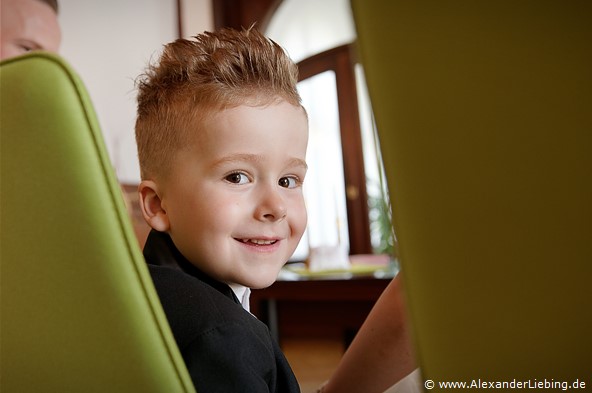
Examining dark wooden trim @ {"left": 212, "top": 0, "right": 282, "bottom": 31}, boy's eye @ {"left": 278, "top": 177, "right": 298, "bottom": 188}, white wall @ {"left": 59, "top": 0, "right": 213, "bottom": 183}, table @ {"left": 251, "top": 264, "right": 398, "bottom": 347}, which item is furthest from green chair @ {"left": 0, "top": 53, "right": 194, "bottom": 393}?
dark wooden trim @ {"left": 212, "top": 0, "right": 282, "bottom": 31}

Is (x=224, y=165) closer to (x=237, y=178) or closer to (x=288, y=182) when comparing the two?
(x=237, y=178)

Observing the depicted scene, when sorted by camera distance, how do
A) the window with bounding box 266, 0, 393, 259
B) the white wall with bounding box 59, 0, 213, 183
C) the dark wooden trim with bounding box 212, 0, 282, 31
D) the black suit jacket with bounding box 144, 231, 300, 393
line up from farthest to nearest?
the window with bounding box 266, 0, 393, 259 → the dark wooden trim with bounding box 212, 0, 282, 31 → the white wall with bounding box 59, 0, 213, 183 → the black suit jacket with bounding box 144, 231, 300, 393

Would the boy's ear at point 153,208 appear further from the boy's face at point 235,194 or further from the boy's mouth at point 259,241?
the boy's mouth at point 259,241

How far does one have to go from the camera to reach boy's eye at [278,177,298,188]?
846 mm

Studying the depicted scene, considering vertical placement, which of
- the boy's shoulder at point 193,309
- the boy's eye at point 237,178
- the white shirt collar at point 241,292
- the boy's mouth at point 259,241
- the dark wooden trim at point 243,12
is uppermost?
the dark wooden trim at point 243,12

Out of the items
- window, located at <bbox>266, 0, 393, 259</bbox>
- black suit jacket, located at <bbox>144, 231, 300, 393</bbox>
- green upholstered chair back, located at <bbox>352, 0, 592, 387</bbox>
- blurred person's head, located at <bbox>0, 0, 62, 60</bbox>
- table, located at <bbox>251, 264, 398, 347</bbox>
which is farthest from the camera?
window, located at <bbox>266, 0, 393, 259</bbox>

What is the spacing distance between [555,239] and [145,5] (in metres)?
3.43

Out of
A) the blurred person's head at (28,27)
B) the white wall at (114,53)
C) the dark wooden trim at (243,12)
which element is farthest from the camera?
the dark wooden trim at (243,12)

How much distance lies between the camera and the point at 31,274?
1.41 feet

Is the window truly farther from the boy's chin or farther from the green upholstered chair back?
the green upholstered chair back

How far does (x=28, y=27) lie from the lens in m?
2.50

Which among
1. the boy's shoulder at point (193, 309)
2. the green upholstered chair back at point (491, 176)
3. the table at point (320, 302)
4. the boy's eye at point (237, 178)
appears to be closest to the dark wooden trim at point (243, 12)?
the table at point (320, 302)

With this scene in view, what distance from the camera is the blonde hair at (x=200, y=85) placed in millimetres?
817

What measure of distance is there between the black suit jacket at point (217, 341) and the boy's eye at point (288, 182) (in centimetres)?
29
